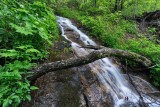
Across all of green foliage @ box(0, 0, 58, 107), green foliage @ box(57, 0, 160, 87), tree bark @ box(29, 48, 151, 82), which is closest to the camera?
green foliage @ box(0, 0, 58, 107)

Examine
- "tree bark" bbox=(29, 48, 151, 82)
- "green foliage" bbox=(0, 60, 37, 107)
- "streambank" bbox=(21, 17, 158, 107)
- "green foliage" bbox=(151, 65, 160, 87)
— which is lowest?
"green foliage" bbox=(151, 65, 160, 87)

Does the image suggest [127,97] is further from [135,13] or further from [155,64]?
[135,13]

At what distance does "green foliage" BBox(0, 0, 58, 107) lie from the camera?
11.8 ft

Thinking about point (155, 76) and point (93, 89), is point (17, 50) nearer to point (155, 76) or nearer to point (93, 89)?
point (93, 89)

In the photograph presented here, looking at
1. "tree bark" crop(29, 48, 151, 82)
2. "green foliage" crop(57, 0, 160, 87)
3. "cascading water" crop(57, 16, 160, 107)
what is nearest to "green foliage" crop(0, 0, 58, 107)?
→ "tree bark" crop(29, 48, 151, 82)

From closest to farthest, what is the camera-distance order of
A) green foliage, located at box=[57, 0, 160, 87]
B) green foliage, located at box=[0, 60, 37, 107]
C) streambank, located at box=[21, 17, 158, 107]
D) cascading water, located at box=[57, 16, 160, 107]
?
green foliage, located at box=[0, 60, 37, 107] < streambank, located at box=[21, 17, 158, 107] < cascading water, located at box=[57, 16, 160, 107] < green foliage, located at box=[57, 0, 160, 87]

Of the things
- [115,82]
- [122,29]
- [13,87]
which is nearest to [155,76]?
[115,82]

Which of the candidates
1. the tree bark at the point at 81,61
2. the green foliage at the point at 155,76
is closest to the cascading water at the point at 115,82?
the tree bark at the point at 81,61

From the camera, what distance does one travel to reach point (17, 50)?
495 cm

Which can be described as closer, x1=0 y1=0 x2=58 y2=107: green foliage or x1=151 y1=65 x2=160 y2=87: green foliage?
x1=0 y1=0 x2=58 y2=107: green foliage

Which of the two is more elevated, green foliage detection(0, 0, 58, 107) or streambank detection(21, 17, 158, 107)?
green foliage detection(0, 0, 58, 107)

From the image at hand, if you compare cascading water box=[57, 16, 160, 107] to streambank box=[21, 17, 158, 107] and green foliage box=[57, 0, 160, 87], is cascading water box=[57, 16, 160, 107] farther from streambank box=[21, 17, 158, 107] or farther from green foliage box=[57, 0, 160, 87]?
green foliage box=[57, 0, 160, 87]

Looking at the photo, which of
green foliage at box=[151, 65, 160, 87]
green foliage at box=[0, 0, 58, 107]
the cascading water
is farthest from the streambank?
green foliage at box=[151, 65, 160, 87]

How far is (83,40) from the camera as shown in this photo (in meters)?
9.51
